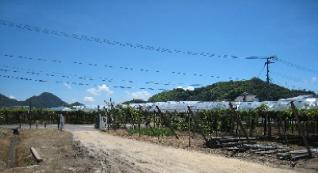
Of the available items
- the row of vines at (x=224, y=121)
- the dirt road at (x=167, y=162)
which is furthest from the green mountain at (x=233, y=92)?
the dirt road at (x=167, y=162)

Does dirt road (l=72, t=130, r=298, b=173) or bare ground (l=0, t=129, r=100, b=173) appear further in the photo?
bare ground (l=0, t=129, r=100, b=173)

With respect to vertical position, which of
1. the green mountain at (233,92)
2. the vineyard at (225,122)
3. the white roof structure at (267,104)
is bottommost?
the vineyard at (225,122)

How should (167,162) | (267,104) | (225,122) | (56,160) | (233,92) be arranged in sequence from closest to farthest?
(167,162) → (56,160) → (225,122) → (267,104) → (233,92)

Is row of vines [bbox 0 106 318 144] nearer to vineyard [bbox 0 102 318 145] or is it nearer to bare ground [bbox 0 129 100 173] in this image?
vineyard [bbox 0 102 318 145]

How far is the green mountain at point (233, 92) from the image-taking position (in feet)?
240

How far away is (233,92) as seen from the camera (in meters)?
76.2

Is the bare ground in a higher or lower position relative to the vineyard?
lower

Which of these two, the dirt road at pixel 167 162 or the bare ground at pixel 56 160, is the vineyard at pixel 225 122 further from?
Answer: the bare ground at pixel 56 160

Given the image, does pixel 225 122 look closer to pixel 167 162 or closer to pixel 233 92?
pixel 167 162

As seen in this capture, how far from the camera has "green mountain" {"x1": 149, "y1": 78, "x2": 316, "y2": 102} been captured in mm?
73062

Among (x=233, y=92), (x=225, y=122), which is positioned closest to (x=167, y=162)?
(x=225, y=122)

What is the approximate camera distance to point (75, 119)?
57250mm

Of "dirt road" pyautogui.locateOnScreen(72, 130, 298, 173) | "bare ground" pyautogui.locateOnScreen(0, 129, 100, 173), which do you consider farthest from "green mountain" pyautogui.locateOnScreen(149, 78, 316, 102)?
"dirt road" pyautogui.locateOnScreen(72, 130, 298, 173)

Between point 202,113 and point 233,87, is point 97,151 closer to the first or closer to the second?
point 202,113
